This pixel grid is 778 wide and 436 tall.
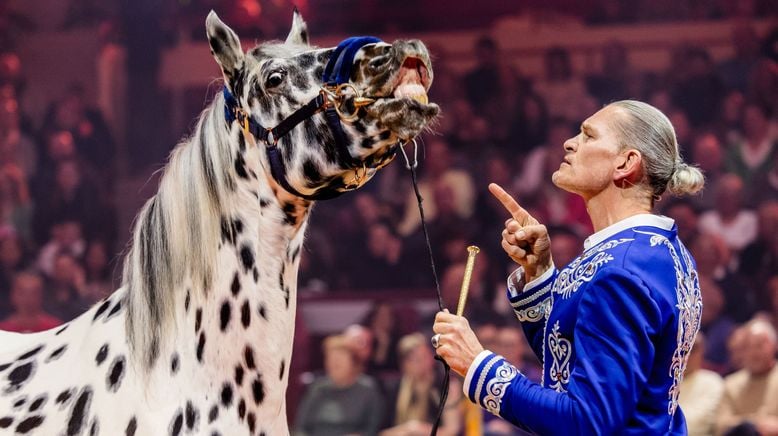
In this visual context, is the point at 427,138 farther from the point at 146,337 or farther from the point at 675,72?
the point at 146,337

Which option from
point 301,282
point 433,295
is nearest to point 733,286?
point 433,295

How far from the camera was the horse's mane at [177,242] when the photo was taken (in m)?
2.10

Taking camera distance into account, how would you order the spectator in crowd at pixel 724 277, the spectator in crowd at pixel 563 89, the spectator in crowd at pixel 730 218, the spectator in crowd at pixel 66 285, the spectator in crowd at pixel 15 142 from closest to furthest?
1. the spectator in crowd at pixel 724 277
2. the spectator in crowd at pixel 730 218
3. the spectator in crowd at pixel 66 285
4. the spectator in crowd at pixel 563 89
5. the spectator in crowd at pixel 15 142

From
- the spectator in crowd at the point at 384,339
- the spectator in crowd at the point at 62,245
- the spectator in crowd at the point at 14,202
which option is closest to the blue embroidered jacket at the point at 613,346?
the spectator in crowd at the point at 384,339

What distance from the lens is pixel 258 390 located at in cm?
208

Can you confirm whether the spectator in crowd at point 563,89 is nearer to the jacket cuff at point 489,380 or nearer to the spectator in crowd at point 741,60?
the spectator in crowd at point 741,60

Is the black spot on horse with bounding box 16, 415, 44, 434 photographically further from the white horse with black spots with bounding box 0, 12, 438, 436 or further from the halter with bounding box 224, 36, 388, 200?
the halter with bounding box 224, 36, 388, 200

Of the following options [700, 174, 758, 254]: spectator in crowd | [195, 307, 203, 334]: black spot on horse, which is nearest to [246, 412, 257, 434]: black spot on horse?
[195, 307, 203, 334]: black spot on horse

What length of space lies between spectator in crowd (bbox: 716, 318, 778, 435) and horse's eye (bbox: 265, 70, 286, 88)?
3590 mm

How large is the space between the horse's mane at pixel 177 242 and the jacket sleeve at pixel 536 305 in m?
0.72

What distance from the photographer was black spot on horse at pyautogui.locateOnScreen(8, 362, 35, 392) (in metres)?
2.26

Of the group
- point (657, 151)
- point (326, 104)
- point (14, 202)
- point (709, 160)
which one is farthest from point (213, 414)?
point (14, 202)

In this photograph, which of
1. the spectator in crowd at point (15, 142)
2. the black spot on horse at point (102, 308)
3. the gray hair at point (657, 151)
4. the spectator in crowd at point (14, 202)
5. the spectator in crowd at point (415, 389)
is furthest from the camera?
the spectator in crowd at point (15, 142)

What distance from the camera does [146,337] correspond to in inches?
82.7
